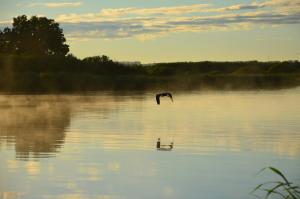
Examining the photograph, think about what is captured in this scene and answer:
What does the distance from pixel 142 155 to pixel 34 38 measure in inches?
2682

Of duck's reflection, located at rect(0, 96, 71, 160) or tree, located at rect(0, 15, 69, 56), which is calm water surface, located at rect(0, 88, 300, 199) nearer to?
duck's reflection, located at rect(0, 96, 71, 160)

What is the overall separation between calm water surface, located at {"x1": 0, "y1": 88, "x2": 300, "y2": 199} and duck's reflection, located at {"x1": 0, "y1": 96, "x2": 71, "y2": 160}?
0.09 ft

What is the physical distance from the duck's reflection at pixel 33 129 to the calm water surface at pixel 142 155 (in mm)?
29

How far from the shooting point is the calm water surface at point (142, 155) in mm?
12961

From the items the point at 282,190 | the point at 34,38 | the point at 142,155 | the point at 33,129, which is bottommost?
the point at 33,129

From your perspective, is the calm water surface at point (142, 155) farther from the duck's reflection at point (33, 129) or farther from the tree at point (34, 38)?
the tree at point (34, 38)

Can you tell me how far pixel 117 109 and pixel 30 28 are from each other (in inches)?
2066

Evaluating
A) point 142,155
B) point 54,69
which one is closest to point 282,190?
point 142,155

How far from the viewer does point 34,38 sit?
274ft

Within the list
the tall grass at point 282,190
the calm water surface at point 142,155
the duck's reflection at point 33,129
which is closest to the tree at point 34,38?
the duck's reflection at point 33,129

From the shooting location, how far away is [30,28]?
278 feet

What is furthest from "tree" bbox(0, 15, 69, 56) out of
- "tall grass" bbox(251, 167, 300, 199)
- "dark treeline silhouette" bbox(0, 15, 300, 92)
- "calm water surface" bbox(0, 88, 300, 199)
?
"tall grass" bbox(251, 167, 300, 199)

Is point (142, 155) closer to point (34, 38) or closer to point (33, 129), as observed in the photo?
point (33, 129)

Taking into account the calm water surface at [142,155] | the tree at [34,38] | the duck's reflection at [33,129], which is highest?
the tree at [34,38]
